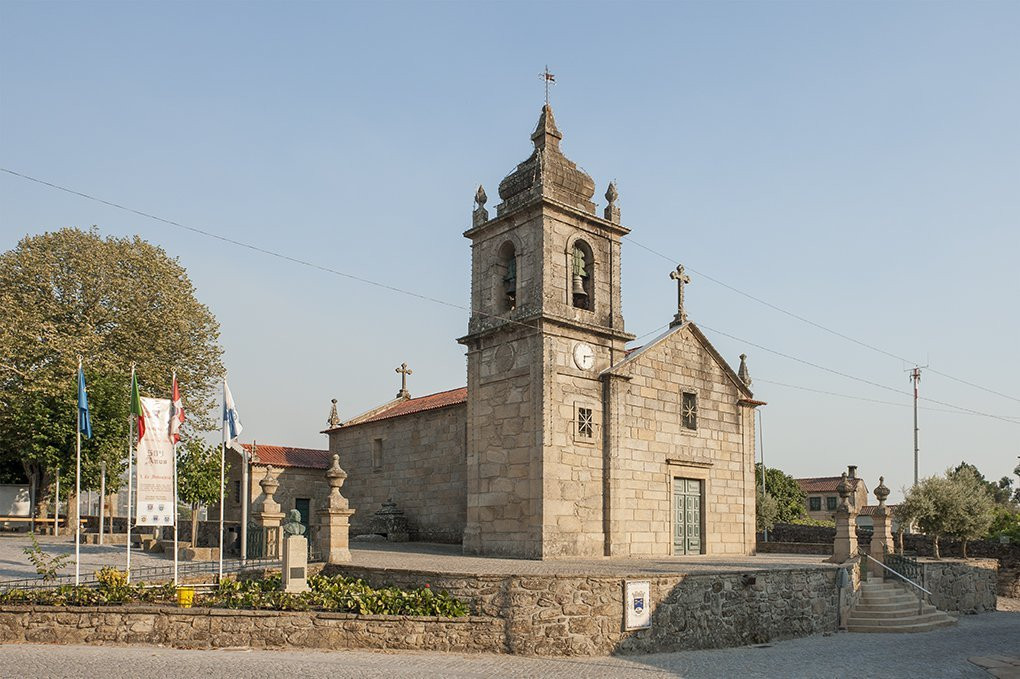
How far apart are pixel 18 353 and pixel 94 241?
5.75 m

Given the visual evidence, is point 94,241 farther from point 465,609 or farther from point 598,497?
point 465,609

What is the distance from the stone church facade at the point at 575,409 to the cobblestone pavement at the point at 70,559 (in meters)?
8.38

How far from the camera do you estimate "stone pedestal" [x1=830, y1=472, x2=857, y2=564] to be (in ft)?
68.5

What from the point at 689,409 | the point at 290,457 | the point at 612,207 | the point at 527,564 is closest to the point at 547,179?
the point at 612,207

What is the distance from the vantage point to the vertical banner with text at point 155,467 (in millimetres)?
16219

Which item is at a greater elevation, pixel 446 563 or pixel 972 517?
pixel 446 563

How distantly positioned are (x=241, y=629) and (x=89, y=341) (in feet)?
73.5

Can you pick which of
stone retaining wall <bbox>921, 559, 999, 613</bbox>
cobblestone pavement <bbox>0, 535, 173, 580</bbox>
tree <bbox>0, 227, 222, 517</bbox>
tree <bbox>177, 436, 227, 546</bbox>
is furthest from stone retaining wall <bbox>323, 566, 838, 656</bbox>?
tree <bbox>0, 227, 222, 517</bbox>

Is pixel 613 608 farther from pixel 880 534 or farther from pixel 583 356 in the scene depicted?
pixel 880 534

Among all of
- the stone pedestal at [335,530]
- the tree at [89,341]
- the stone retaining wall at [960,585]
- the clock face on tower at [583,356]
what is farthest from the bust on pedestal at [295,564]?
the tree at [89,341]

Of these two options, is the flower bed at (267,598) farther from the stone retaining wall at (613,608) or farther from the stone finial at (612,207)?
the stone finial at (612,207)

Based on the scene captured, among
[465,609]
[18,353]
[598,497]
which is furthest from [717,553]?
[18,353]

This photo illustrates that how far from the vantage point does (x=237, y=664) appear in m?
12.5

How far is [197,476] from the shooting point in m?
31.8
